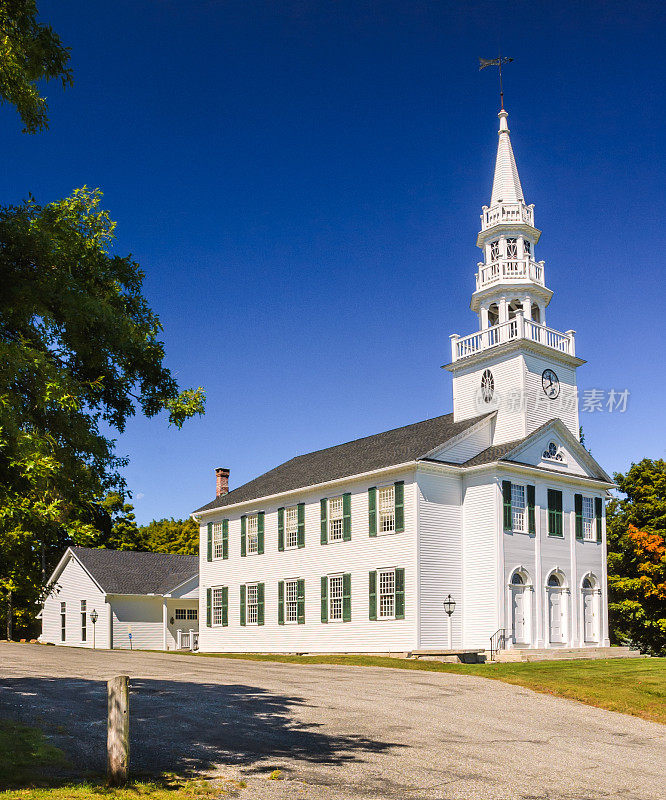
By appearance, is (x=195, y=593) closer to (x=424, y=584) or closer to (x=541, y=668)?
(x=424, y=584)

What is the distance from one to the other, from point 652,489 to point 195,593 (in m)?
24.9

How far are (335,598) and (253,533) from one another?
704cm

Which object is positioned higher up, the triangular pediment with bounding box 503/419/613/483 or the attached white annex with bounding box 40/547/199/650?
the triangular pediment with bounding box 503/419/613/483

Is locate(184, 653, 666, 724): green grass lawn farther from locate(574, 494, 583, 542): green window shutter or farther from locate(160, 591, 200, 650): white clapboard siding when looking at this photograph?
locate(160, 591, 200, 650): white clapboard siding

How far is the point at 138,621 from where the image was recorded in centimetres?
4569

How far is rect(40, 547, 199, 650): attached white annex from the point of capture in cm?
4509

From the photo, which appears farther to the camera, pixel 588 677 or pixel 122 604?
pixel 122 604

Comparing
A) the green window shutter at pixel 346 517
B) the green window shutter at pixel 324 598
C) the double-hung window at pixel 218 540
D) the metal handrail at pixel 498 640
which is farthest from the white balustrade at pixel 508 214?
the double-hung window at pixel 218 540

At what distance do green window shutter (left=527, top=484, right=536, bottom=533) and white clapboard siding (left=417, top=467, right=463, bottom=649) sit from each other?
2.55m

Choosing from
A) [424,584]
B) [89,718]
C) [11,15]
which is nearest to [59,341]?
[11,15]

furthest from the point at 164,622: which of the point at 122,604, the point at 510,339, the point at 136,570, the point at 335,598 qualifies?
the point at 510,339

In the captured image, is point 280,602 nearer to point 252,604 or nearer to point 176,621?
point 252,604

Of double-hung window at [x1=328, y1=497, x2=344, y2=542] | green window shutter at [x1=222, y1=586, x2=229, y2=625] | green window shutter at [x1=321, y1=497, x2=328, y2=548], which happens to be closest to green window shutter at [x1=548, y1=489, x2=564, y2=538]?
double-hung window at [x1=328, y1=497, x2=344, y2=542]

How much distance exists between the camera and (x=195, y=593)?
47.1 m
